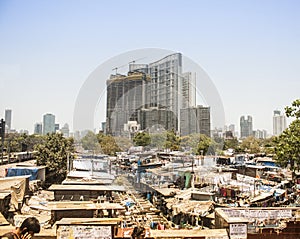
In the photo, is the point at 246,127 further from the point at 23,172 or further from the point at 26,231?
the point at 26,231

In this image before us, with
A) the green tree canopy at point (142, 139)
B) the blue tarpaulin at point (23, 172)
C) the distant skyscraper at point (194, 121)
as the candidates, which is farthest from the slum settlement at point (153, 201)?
the distant skyscraper at point (194, 121)

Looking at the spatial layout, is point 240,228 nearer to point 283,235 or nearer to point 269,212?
point 283,235

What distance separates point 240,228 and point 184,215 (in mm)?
5137

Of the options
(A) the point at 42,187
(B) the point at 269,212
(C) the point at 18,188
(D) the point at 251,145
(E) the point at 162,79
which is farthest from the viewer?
(D) the point at 251,145

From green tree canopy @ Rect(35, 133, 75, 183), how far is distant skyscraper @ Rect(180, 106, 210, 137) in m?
A: 5.95

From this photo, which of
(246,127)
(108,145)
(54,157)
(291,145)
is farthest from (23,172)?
(246,127)

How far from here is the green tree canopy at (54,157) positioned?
630 inches

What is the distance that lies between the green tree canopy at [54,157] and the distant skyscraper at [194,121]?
19.5ft

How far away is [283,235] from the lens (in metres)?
3.84

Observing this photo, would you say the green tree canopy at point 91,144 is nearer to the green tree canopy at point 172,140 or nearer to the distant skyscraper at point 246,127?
the green tree canopy at point 172,140

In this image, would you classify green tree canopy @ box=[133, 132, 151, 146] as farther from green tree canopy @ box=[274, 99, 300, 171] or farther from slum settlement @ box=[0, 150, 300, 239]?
green tree canopy @ box=[274, 99, 300, 171]

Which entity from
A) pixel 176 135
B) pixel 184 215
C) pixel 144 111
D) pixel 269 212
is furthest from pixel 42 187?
pixel 269 212

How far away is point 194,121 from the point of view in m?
15.0

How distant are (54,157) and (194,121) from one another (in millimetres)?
7180
